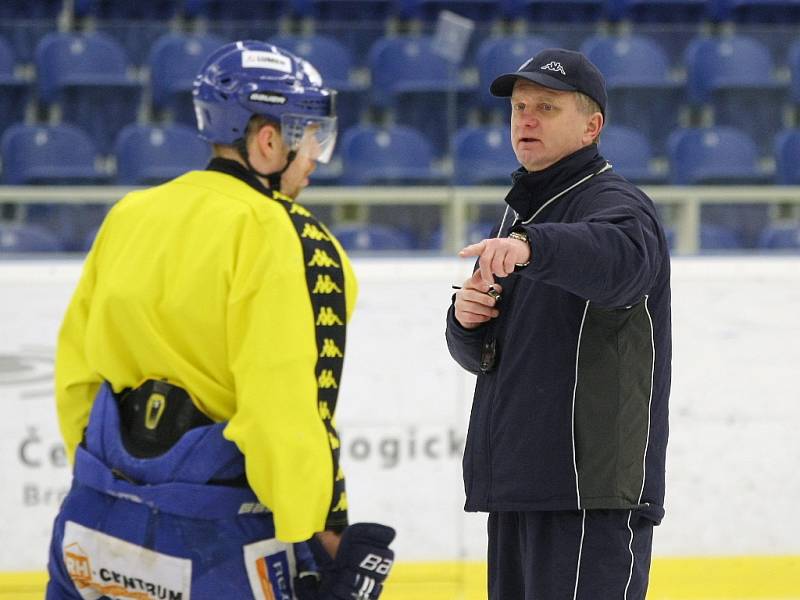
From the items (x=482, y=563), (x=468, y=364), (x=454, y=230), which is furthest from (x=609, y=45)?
(x=468, y=364)

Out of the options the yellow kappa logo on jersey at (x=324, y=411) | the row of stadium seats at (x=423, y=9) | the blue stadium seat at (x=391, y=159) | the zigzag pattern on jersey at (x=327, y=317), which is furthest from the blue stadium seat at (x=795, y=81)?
the yellow kappa logo on jersey at (x=324, y=411)

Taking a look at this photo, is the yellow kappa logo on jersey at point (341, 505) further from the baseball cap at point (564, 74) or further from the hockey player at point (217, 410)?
the baseball cap at point (564, 74)

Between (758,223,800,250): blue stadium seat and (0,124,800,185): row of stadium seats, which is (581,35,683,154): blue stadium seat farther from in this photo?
(758,223,800,250): blue stadium seat

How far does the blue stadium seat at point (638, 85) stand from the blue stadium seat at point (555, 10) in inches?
82.3

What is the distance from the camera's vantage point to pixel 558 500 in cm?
195

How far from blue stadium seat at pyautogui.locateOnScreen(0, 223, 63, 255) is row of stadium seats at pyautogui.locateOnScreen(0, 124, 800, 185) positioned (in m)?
0.17

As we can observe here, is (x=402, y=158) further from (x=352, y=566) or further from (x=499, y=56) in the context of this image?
(x=352, y=566)

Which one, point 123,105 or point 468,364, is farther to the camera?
point 123,105

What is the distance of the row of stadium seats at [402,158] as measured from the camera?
4105 millimetres

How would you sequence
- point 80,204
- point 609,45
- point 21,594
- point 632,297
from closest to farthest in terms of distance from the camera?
point 632,297 < point 21,594 < point 80,204 < point 609,45

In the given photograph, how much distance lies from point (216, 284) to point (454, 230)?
218 cm

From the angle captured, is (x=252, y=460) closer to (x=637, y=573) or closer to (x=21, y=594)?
(x=637, y=573)

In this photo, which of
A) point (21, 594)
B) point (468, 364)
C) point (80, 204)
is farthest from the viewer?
point (80, 204)

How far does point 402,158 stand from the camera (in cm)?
421
